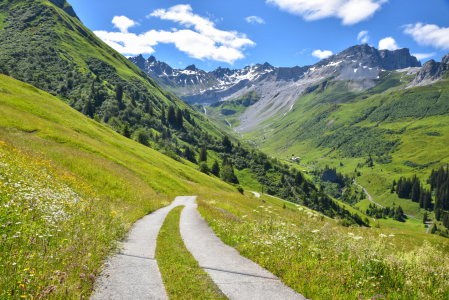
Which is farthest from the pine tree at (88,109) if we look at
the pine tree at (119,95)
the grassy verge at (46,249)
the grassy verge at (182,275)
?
the grassy verge at (182,275)

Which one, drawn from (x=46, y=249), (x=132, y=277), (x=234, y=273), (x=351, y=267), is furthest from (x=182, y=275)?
(x=351, y=267)

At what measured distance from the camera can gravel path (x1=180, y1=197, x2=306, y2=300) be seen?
6.77 meters

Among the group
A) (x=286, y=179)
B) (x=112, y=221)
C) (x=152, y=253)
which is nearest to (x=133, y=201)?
(x=112, y=221)

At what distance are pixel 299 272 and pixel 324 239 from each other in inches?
157

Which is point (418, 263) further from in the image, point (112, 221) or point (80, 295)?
point (112, 221)

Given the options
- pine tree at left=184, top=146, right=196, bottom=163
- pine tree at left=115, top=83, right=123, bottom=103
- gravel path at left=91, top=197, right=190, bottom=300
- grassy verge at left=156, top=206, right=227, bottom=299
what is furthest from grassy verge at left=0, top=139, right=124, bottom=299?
pine tree at left=115, top=83, right=123, bottom=103

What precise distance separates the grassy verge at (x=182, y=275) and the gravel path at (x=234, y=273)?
13.0 inches

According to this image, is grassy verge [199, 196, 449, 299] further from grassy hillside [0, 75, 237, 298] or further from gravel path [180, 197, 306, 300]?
grassy hillside [0, 75, 237, 298]

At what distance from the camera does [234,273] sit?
8.28m

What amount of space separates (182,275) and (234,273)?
1.97 metres

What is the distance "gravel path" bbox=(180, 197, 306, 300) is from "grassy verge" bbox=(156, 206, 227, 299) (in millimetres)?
330

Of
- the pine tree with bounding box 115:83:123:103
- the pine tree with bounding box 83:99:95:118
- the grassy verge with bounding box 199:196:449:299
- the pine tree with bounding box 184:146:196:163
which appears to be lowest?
the pine tree with bounding box 184:146:196:163

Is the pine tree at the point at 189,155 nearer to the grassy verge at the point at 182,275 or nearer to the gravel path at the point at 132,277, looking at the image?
the grassy verge at the point at 182,275

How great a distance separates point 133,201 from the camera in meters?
24.9
